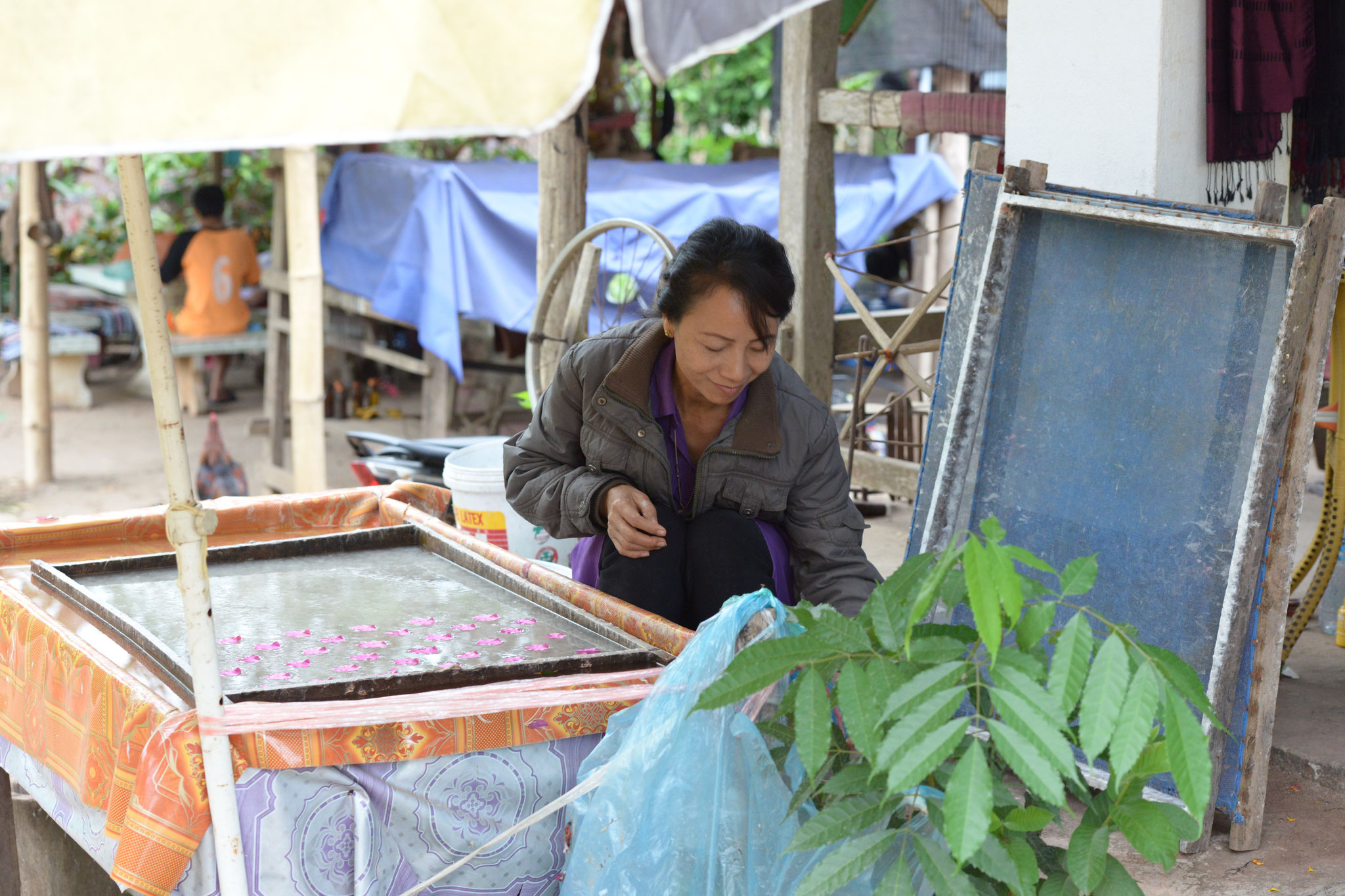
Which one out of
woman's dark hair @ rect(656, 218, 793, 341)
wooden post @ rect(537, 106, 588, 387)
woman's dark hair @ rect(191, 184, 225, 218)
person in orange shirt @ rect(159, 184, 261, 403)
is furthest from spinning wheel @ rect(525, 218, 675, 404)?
woman's dark hair @ rect(191, 184, 225, 218)

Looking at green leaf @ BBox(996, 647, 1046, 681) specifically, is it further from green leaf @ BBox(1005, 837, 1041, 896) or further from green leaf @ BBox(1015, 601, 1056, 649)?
green leaf @ BBox(1005, 837, 1041, 896)

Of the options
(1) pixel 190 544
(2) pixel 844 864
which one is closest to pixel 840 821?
(2) pixel 844 864

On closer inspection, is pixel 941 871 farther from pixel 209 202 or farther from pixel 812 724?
pixel 209 202

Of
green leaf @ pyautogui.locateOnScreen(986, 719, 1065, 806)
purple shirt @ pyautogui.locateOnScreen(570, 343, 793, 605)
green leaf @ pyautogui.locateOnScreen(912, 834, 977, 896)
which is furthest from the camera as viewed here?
purple shirt @ pyautogui.locateOnScreen(570, 343, 793, 605)

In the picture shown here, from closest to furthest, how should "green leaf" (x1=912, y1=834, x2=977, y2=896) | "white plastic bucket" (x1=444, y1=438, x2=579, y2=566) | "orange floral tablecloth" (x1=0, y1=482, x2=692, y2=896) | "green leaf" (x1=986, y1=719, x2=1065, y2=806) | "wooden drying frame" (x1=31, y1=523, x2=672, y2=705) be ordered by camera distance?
"green leaf" (x1=986, y1=719, x2=1065, y2=806), "green leaf" (x1=912, y1=834, x2=977, y2=896), "orange floral tablecloth" (x1=0, y1=482, x2=692, y2=896), "wooden drying frame" (x1=31, y1=523, x2=672, y2=705), "white plastic bucket" (x1=444, y1=438, x2=579, y2=566)

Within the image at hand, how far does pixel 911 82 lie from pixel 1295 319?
6.80m

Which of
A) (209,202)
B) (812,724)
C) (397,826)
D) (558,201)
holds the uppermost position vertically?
(209,202)

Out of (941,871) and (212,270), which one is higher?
(212,270)

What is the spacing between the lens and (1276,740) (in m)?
2.72

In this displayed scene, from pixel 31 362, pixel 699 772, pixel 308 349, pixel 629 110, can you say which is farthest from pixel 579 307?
pixel 629 110

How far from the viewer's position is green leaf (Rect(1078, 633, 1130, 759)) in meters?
1.07

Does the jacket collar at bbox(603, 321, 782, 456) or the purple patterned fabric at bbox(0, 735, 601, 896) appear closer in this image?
the purple patterned fabric at bbox(0, 735, 601, 896)

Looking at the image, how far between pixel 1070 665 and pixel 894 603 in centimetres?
19

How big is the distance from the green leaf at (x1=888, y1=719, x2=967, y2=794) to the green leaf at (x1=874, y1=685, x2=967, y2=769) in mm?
10
